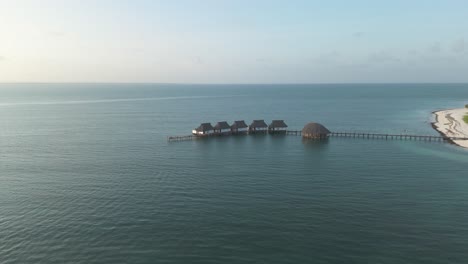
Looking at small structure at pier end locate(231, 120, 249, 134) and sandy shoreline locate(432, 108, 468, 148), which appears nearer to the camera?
sandy shoreline locate(432, 108, 468, 148)

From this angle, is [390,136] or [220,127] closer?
[390,136]

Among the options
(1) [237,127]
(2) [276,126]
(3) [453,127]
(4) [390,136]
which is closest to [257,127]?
(2) [276,126]

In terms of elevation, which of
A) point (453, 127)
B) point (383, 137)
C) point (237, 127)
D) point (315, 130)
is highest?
point (237, 127)

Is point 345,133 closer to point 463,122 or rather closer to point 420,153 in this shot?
point 420,153

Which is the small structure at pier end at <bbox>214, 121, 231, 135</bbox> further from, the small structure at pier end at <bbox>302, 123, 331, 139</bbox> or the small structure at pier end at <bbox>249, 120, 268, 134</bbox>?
the small structure at pier end at <bbox>302, 123, 331, 139</bbox>

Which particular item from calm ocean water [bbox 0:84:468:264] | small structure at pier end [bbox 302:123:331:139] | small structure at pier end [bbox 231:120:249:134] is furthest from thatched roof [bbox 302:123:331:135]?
small structure at pier end [bbox 231:120:249:134]

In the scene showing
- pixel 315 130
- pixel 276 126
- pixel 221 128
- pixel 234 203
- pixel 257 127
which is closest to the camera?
pixel 234 203

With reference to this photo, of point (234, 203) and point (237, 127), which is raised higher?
point (237, 127)

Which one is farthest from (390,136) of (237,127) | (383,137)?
(237,127)

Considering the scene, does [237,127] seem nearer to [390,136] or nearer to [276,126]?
[276,126]

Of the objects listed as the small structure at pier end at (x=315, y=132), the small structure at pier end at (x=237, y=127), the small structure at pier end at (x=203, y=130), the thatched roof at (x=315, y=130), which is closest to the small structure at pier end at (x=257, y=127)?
the small structure at pier end at (x=237, y=127)

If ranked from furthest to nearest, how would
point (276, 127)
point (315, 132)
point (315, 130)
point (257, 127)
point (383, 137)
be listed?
point (257, 127)
point (276, 127)
point (383, 137)
point (315, 130)
point (315, 132)
